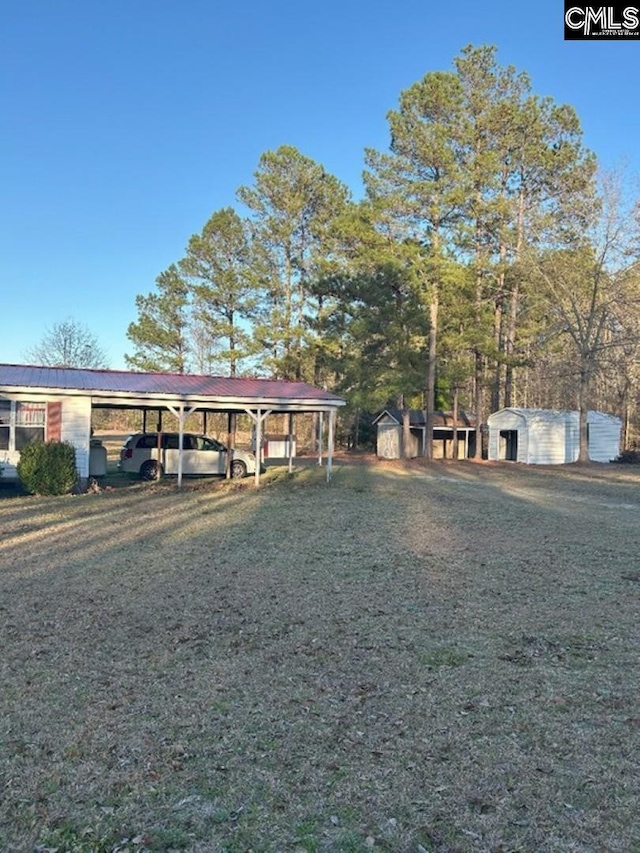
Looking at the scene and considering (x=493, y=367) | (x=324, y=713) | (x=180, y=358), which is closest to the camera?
(x=324, y=713)

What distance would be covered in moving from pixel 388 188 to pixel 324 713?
25.4 meters

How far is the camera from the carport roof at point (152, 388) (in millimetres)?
14383

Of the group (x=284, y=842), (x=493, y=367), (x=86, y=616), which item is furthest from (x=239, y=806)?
(x=493, y=367)

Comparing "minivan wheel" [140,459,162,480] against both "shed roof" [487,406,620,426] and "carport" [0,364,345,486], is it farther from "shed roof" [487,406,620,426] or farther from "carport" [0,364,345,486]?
"shed roof" [487,406,620,426]

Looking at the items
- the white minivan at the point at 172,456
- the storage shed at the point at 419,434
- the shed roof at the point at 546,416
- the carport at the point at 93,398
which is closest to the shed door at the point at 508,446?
the shed roof at the point at 546,416

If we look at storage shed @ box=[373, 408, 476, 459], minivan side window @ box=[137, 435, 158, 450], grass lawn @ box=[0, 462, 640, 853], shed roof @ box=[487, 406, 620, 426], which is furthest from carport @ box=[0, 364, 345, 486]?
storage shed @ box=[373, 408, 476, 459]

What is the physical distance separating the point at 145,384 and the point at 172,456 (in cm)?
326

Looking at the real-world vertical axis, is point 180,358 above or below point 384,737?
above

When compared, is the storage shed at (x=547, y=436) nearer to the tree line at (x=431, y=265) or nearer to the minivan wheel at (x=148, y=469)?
the tree line at (x=431, y=265)

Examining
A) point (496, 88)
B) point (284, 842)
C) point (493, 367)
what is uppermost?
point (496, 88)

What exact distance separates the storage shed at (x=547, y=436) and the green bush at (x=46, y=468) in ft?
66.4

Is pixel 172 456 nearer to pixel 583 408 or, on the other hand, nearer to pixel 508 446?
pixel 583 408

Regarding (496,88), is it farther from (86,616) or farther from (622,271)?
(86,616)

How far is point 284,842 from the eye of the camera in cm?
243
